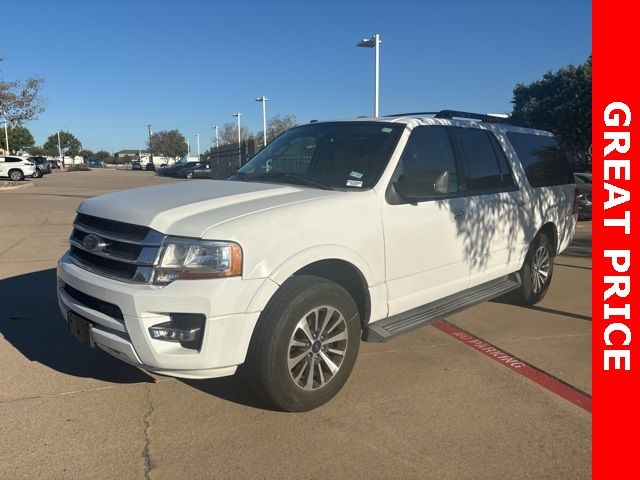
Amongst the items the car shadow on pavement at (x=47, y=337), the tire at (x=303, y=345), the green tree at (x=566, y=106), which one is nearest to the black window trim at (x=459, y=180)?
the tire at (x=303, y=345)

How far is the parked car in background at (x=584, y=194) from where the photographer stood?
40.5 feet

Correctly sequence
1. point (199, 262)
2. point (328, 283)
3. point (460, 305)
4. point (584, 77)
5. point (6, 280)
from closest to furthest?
point (199, 262)
point (328, 283)
point (460, 305)
point (6, 280)
point (584, 77)

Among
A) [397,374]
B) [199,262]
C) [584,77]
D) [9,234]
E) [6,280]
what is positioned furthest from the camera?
[584,77]

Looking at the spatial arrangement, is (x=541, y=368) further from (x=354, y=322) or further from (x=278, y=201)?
(x=278, y=201)

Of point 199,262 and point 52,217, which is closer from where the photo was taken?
point 199,262

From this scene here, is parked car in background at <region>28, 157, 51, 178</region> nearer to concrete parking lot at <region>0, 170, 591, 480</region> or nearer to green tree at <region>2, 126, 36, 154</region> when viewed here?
green tree at <region>2, 126, 36, 154</region>

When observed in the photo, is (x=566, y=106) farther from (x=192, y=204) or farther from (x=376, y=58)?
(x=192, y=204)

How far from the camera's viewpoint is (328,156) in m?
4.31

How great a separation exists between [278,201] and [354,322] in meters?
0.96

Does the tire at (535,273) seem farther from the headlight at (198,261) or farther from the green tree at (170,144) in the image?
the green tree at (170,144)

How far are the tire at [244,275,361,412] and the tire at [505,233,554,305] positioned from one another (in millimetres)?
2740

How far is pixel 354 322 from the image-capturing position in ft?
11.5

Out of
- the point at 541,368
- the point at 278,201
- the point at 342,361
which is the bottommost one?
the point at 541,368

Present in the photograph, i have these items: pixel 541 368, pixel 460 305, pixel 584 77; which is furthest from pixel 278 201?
pixel 584 77
